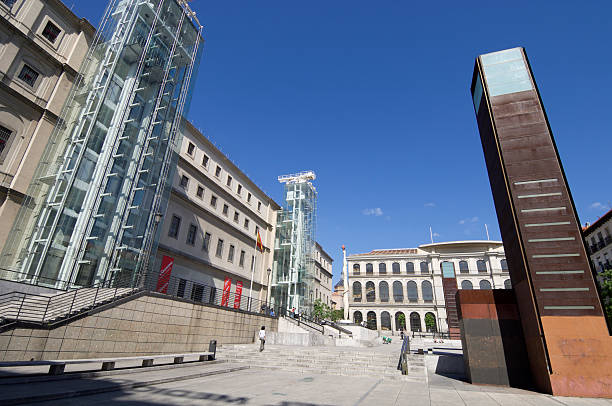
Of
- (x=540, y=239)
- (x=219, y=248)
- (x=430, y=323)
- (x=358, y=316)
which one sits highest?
(x=219, y=248)

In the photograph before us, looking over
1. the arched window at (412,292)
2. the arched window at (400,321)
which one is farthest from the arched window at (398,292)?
the arched window at (400,321)

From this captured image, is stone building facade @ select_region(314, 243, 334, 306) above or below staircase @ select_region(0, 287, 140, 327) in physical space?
above

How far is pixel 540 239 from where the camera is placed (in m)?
10.9

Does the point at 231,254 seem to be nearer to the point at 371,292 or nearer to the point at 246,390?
the point at 246,390

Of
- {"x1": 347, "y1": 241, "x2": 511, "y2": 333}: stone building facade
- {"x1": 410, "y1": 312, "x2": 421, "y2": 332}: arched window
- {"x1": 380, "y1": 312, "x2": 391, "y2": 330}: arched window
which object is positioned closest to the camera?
{"x1": 347, "y1": 241, "x2": 511, "y2": 333}: stone building facade

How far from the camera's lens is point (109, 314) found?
13633mm

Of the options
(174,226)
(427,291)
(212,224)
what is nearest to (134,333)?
(174,226)

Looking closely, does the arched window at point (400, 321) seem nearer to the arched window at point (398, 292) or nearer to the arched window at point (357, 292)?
the arched window at point (398, 292)

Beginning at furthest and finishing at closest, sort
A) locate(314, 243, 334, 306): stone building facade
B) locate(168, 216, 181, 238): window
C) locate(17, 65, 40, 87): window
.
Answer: locate(314, 243, 334, 306): stone building facade
locate(168, 216, 181, 238): window
locate(17, 65, 40, 87): window

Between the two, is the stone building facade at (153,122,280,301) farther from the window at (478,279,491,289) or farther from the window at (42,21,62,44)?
the window at (478,279,491,289)

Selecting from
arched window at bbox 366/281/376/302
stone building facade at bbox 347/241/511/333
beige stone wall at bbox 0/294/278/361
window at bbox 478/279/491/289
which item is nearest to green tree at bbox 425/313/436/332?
stone building facade at bbox 347/241/511/333

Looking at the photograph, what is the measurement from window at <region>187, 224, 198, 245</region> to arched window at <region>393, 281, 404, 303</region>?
49.3m

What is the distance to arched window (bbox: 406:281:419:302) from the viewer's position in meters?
62.9

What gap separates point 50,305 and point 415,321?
6100cm
